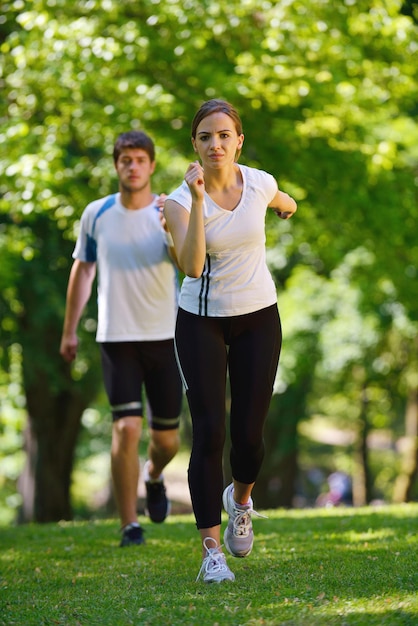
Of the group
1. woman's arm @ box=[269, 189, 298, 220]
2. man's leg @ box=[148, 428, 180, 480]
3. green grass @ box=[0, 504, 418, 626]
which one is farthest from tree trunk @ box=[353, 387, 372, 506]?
woman's arm @ box=[269, 189, 298, 220]

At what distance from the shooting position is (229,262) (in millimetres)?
4938

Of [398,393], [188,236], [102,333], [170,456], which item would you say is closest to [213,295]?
[188,236]

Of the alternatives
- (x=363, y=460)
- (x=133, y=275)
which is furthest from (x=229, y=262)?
(x=363, y=460)

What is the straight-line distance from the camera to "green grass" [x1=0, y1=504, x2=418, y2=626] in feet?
13.2

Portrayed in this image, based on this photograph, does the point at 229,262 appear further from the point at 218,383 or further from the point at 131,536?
the point at 131,536

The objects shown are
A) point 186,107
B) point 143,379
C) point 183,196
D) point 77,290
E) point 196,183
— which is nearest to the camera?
point 196,183

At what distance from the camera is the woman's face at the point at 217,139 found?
488cm

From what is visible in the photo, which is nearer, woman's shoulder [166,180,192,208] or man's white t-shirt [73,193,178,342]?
woman's shoulder [166,180,192,208]

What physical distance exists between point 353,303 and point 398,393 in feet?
19.1

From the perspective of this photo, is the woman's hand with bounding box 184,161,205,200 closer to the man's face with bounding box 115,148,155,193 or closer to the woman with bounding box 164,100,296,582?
the woman with bounding box 164,100,296,582

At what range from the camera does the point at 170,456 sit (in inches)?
281

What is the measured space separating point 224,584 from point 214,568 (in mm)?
103

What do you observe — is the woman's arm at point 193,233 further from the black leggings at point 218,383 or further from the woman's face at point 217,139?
the black leggings at point 218,383

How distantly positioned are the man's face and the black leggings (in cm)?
191
